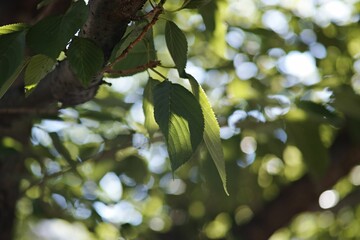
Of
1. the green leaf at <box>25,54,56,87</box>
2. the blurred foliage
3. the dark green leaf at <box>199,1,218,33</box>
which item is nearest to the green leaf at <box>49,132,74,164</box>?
the blurred foliage

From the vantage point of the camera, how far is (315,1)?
1.64 m

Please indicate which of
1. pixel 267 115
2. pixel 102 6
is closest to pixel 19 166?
pixel 267 115

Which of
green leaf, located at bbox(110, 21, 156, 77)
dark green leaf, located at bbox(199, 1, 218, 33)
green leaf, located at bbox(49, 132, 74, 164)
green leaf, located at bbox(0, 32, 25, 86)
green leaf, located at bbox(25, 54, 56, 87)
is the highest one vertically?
green leaf, located at bbox(0, 32, 25, 86)

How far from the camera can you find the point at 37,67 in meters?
0.63

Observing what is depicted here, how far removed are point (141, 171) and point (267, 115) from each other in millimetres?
268

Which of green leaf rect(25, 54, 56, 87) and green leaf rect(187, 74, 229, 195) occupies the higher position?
green leaf rect(25, 54, 56, 87)

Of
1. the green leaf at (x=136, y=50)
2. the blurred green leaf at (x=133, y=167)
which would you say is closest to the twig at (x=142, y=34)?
the green leaf at (x=136, y=50)

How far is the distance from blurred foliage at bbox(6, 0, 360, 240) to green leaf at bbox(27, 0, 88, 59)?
369mm

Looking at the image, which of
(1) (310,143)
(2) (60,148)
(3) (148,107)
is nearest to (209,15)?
(3) (148,107)

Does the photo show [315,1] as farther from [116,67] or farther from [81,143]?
[116,67]

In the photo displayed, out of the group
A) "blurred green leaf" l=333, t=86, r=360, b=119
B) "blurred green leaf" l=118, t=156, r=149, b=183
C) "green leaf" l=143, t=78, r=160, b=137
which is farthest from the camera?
"blurred green leaf" l=118, t=156, r=149, b=183

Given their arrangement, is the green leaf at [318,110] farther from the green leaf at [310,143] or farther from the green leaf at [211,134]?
the green leaf at [211,134]

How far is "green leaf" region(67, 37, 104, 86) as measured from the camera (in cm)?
59

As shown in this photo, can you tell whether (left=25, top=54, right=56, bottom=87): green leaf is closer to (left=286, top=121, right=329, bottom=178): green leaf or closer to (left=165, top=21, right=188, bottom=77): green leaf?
(left=165, top=21, right=188, bottom=77): green leaf
